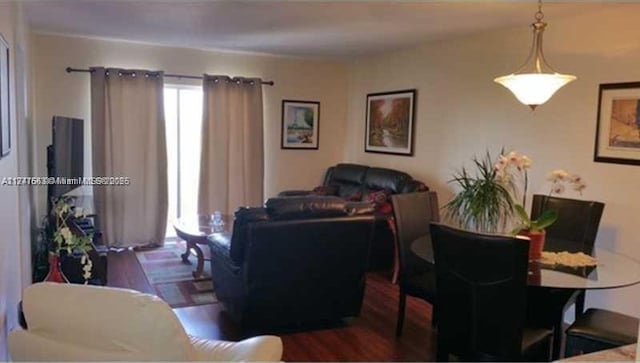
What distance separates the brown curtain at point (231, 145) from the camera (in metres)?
6.27

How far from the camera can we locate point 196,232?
187 inches

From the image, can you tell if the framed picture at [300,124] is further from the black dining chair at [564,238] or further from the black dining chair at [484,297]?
the black dining chair at [484,297]

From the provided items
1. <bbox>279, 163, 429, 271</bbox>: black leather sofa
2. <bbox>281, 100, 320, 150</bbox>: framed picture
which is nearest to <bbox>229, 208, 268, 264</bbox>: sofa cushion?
<bbox>279, 163, 429, 271</bbox>: black leather sofa

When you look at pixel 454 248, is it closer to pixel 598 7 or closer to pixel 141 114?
pixel 598 7

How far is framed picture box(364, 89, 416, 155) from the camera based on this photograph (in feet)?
19.2

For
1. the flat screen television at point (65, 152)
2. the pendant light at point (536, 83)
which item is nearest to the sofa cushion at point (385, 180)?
the pendant light at point (536, 83)

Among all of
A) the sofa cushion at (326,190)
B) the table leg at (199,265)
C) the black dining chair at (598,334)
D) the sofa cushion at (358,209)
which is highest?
the sofa cushion at (358,209)

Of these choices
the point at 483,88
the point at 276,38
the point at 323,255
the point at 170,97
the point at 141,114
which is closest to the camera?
the point at 323,255

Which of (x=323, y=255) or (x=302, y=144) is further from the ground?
(x=302, y=144)

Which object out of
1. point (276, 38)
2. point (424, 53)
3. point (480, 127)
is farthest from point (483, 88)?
point (276, 38)

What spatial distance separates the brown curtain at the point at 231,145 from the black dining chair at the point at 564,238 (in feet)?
12.3

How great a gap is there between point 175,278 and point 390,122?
3.09m

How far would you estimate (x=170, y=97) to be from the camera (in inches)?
249

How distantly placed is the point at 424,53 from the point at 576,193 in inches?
93.7
